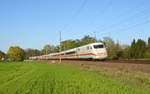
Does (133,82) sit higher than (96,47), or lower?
lower

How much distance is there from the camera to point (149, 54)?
48.7m

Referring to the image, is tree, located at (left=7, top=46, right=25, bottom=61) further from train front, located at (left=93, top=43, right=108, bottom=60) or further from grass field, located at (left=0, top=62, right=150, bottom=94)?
grass field, located at (left=0, top=62, right=150, bottom=94)

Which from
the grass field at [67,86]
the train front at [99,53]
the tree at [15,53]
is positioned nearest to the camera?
the grass field at [67,86]

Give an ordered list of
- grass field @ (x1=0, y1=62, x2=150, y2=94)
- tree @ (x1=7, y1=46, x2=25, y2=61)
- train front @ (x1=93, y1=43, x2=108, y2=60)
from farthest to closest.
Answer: tree @ (x1=7, y1=46, x2=25, y2=61) → train front @ (x1=93, y1=43, x2=108, y2=60) → grass field @ (x1=0, y1=62, x2=150, y2=94)

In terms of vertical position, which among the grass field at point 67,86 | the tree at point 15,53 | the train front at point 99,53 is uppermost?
the tree at point 15,53

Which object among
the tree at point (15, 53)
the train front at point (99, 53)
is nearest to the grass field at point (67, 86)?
the train front at point (99, 53)

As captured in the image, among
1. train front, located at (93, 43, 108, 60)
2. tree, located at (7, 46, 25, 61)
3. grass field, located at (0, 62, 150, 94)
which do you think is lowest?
grass field, located at (0, 62, 150, 94)

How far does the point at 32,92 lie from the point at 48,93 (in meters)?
0.84

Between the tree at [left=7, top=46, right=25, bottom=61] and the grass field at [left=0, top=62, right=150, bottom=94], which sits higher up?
the tree at [left=7, top=46, right=25, bottom=61]

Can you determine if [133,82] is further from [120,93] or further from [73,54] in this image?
[73,54]

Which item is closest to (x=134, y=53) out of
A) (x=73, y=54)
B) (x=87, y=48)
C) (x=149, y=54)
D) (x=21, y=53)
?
(x=149, y=54)

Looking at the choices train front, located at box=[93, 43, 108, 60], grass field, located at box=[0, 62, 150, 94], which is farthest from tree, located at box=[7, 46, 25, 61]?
grass field, located at box=[0, 62, 150, 94]

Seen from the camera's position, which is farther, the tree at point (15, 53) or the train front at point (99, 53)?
the tree at point (15, 53)

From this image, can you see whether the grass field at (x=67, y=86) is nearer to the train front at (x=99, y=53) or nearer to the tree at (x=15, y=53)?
the train front at (x=99, y=53)
